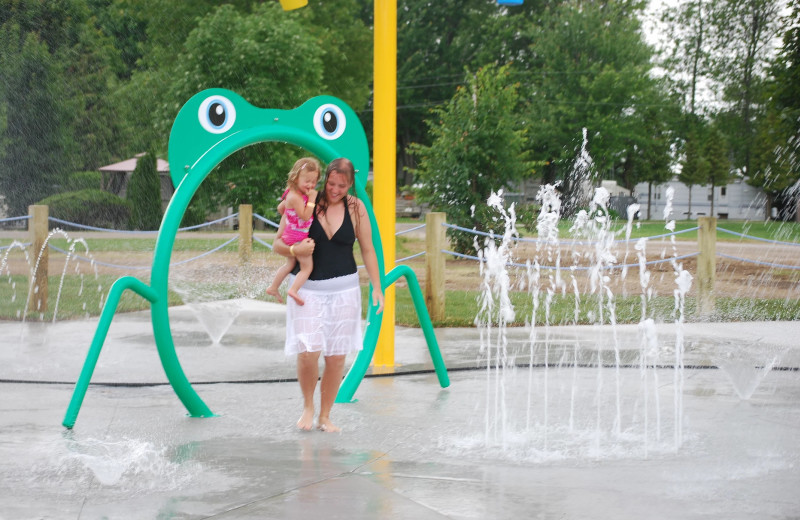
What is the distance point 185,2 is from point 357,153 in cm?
3039

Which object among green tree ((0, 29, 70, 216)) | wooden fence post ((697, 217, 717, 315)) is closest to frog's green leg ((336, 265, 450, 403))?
wooden fence post ((697, 217, 717, 315))

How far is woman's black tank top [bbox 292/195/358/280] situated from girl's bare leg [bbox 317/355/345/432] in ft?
1.63

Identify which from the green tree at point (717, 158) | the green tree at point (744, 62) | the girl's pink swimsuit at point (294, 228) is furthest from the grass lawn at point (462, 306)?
the green tree at point (744, 62)

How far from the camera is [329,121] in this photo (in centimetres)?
634

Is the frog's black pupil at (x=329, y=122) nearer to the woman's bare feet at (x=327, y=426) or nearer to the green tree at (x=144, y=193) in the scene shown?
the woman's bare feet at (x=327, y=426)

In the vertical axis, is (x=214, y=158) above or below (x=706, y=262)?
above

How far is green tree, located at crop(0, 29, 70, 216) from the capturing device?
99.0 feet

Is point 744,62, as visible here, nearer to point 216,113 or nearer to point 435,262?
point 435,262

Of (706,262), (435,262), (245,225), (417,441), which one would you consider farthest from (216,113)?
(706,262)

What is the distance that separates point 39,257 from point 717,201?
5160cm

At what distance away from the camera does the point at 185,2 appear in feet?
114

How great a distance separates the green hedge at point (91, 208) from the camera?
29.2 meters

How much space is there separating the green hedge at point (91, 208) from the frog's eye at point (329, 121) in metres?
24.1

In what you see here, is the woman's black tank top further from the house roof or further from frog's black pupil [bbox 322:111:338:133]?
the house roof
